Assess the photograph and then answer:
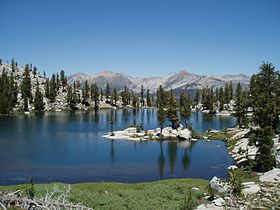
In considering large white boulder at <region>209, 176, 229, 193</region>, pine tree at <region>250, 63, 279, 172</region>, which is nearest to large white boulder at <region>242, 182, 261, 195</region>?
large white boulder at <region>209, 176, 229, 193</region>

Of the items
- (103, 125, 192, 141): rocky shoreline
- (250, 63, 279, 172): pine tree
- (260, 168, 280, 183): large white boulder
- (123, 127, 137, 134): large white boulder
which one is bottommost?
(103, 125, 192, 141): rocky shoreline

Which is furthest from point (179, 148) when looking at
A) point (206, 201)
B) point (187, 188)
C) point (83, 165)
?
point (206, 201)

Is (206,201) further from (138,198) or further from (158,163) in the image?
(158,163)

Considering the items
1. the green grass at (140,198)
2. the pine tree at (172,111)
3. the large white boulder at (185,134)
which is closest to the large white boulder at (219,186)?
the green grass at (140,198)

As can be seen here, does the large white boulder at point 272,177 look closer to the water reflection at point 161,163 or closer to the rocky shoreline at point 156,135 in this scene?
the water reflection at point 161,163

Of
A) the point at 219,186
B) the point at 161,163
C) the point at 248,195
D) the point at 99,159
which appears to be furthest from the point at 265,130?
the point at 99,159

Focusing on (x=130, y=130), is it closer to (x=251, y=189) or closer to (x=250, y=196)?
(x=251, y=189)

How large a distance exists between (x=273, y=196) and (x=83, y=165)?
1722 inches

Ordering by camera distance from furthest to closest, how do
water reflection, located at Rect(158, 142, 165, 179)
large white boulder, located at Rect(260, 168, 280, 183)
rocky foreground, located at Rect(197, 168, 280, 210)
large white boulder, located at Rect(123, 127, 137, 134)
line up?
large white boulder, located at Rect(123, 127, 137, 134), water reflection, located at Rect(158, 142, 165, 179), large white boulder, located at Rect(260, 168, 280, 183), rocky foreground, located at Rect(197, 168, 280, 210)

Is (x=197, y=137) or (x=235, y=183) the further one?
(x=197, y=137)

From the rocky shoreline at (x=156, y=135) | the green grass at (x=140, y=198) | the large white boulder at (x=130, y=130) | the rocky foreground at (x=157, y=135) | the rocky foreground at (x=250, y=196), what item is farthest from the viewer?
the large white boulder at (x=130, y=130)

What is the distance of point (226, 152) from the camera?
8012 cm

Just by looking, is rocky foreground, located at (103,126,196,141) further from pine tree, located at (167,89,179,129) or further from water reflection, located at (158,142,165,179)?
water reflection, located at (158,142,165,179)

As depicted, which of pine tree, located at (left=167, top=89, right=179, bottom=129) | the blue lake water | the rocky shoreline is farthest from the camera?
pine tree, located at (left=167, top=89, right=179, bottom=129)
